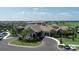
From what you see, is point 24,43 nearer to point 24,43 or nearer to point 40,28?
point 24,43

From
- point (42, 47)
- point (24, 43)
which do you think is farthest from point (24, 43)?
point (42, 47)

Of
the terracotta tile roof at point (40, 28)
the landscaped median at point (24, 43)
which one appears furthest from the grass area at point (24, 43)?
the terracotta tile roof at point (40, 28)

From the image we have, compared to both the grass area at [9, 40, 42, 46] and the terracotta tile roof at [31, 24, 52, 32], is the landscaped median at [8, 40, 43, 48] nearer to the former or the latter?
the grass area at [9, 40, 42, 46]

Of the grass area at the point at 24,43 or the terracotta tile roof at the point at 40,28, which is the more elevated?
the terracotta tile roof at the point at 40,28

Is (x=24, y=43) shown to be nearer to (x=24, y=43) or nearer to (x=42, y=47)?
(x=24, y=43)

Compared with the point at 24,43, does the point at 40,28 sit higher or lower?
higher

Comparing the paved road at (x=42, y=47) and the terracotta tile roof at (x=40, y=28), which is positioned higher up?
the terracotta tile roof at (x=40, y=28)

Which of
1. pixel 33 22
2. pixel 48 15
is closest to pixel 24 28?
pixel 33 22

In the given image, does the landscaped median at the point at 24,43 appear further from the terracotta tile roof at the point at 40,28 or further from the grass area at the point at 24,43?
the terracotta tile roof at the point at 40,28

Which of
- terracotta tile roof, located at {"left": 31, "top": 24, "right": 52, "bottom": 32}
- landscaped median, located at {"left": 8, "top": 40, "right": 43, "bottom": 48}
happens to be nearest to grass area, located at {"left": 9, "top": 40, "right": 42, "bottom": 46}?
landscaped median, located at {"left": 8, "top": 40, "right": 43, "bottom": 48}

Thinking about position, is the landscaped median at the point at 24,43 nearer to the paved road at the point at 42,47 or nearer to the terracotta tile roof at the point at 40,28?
the paved road at the point at 42,47

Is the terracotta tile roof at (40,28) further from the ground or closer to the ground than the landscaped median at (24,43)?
further from the ground
